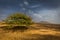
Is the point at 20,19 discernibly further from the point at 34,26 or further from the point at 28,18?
the point at 34,26

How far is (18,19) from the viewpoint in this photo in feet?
54.0

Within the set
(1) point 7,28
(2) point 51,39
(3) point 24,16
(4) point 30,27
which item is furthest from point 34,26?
(2) point 51,39

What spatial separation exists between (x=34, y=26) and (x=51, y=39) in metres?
5.80

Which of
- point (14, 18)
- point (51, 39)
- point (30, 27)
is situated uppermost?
point (14, 18)

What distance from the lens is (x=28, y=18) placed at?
16375mm

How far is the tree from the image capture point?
16.0 meters

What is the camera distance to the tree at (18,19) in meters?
16.0

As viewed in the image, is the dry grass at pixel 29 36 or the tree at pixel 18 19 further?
the tree at pixel 18 19

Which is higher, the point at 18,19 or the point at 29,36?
the point at 18,19

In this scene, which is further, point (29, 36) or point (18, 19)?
point (18, 19)

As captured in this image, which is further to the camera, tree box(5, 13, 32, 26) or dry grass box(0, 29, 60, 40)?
tree box(5, 13, 32, 26)

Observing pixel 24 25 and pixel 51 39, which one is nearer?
pixel 51 39

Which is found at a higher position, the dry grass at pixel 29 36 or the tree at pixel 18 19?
the tree at pixel 18 19

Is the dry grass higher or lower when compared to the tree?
lower
